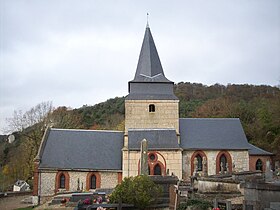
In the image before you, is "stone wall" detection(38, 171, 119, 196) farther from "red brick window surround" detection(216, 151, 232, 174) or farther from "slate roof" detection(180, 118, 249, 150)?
"red brick window surround" detection(216, 151, 232, 174)

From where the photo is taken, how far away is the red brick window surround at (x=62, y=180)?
2792 centimetres

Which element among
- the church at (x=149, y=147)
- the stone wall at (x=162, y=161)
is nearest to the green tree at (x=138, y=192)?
the church at (x=149, y=147)

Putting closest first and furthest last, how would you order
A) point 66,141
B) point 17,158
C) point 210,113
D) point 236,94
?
point 66,141 < point 17,158 < point 210,113 < point 236,94

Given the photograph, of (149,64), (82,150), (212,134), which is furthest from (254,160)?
(82,150)

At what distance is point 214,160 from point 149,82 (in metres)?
8.45

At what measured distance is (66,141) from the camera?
30297 millimetres

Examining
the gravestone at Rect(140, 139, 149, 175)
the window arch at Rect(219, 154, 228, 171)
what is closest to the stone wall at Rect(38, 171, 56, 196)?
the gravestone at Rect(140, 139, 149, 175)

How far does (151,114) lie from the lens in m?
29.6

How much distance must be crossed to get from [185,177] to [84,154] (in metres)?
8.49

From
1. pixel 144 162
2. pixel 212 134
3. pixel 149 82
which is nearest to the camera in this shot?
pixel 144 162

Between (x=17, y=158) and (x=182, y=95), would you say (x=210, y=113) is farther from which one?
(x=17, y=158)

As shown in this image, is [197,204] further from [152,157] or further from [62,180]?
[62,180]

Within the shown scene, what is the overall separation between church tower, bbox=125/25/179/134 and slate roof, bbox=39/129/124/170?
249 cm

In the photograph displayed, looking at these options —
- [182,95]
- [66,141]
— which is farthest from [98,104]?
[66,141]
